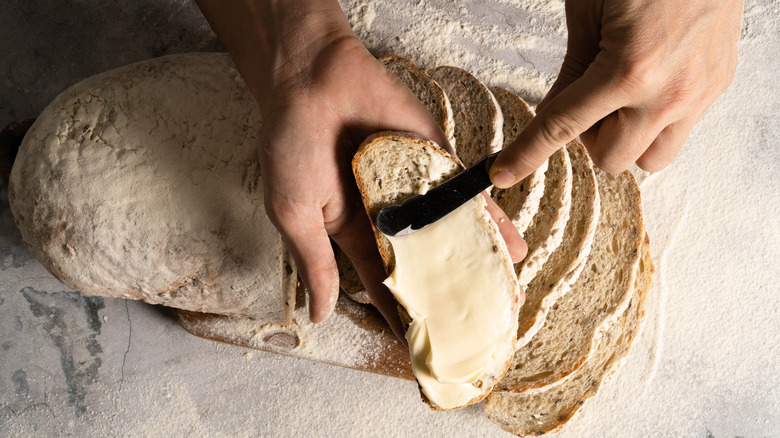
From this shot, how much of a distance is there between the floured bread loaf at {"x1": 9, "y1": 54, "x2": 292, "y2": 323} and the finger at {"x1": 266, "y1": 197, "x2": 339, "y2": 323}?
27cm

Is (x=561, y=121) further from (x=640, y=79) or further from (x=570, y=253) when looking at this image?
(x=570, y=253)

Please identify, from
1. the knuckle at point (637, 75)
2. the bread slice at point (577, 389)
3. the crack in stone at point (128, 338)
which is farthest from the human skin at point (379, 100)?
the crack in stone at point (128, 338)

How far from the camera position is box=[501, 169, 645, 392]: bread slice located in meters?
2.54

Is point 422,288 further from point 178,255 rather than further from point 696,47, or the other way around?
point 696,47

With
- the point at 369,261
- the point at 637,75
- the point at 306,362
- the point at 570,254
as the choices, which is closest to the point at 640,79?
the point at 637,75

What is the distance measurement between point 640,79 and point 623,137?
1.06 ft

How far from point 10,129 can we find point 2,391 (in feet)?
4.56

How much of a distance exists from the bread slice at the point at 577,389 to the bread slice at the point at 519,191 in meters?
0.66

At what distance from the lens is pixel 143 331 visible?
3.01 metres

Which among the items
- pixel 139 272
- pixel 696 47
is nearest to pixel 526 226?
pixel 696 47

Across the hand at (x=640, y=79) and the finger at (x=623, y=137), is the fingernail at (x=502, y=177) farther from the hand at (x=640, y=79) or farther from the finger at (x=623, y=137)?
the finger at (x=623, y=137)

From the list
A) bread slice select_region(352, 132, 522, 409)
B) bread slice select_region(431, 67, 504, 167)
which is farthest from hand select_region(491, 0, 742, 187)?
bread slice select_region(431, 67, 504, 167)

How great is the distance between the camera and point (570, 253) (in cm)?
248

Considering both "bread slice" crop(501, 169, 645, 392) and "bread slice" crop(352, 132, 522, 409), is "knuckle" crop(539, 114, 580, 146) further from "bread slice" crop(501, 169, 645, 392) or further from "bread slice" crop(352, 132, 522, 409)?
"bread slice" crop(501, 169, 645, 392)
